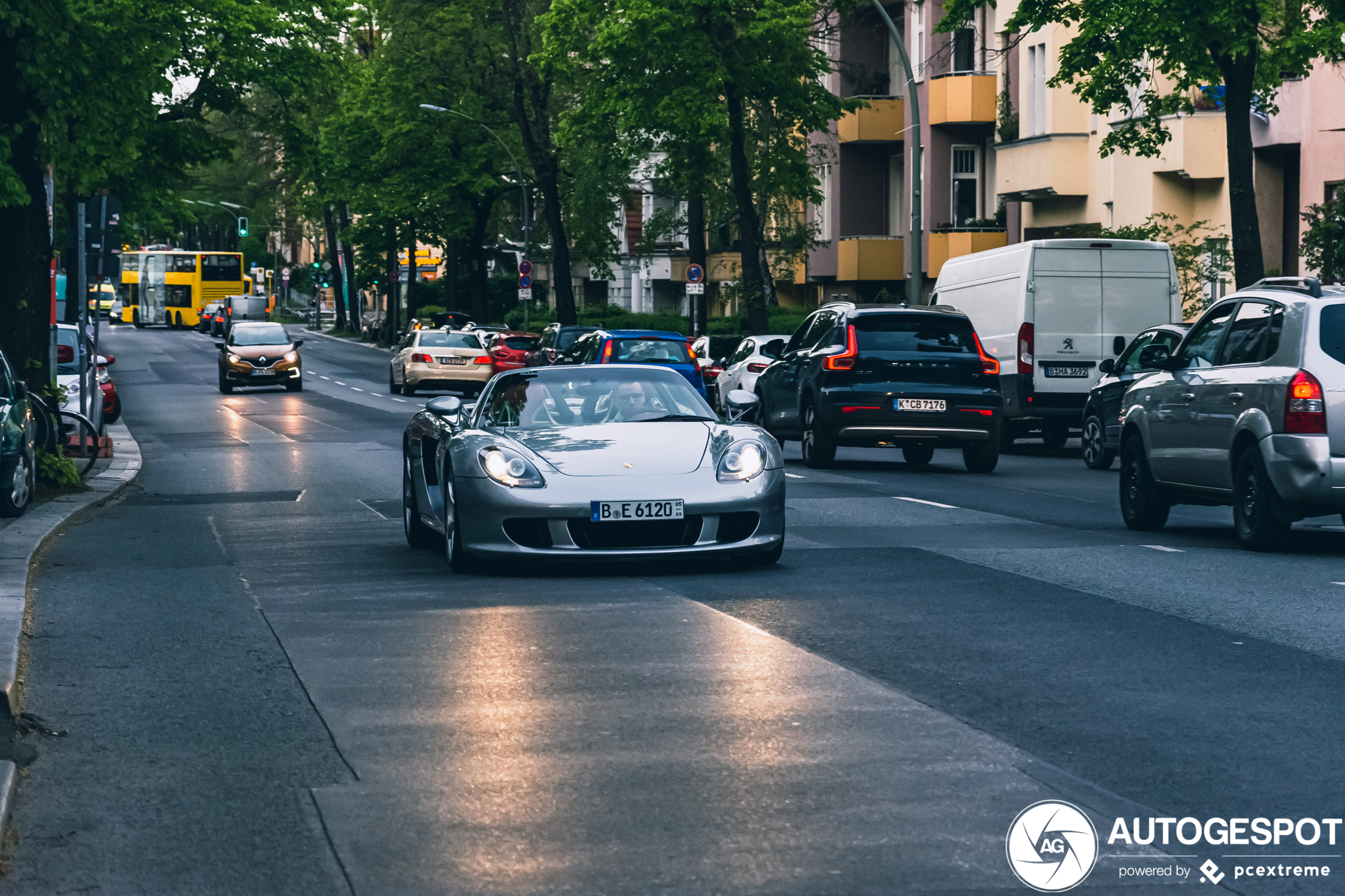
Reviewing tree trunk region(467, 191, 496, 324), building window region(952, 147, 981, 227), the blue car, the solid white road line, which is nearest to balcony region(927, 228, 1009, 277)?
building window region(952, 147, 981, 227)

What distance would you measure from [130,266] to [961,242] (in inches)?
2784

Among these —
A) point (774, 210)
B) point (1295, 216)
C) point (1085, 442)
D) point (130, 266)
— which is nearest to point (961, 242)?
point (774, 210)

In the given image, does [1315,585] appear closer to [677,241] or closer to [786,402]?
[786,402]

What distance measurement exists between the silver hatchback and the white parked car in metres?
13.3

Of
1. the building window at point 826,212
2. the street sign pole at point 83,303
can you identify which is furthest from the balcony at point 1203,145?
the street sign pole at point 83,303

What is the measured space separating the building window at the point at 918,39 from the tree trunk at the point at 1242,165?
2640cm

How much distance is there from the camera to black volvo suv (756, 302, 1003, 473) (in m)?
22.0

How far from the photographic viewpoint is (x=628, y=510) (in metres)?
11.4

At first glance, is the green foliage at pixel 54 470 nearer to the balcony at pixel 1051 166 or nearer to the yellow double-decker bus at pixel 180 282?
the balcony at pixel 1051 166

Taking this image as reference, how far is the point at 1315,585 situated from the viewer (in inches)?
433

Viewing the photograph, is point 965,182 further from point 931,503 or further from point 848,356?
point 931,503

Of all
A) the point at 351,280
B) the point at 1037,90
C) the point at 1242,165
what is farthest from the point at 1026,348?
the point at 351,280

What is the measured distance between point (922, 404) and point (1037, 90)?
25.3m

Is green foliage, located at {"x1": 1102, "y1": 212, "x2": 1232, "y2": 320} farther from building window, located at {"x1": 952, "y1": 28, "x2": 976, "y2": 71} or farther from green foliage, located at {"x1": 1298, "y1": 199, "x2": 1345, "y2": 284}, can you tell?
building window, located at {"x1": 952, "y1": 28, "x2": 976, "y2": 71}
